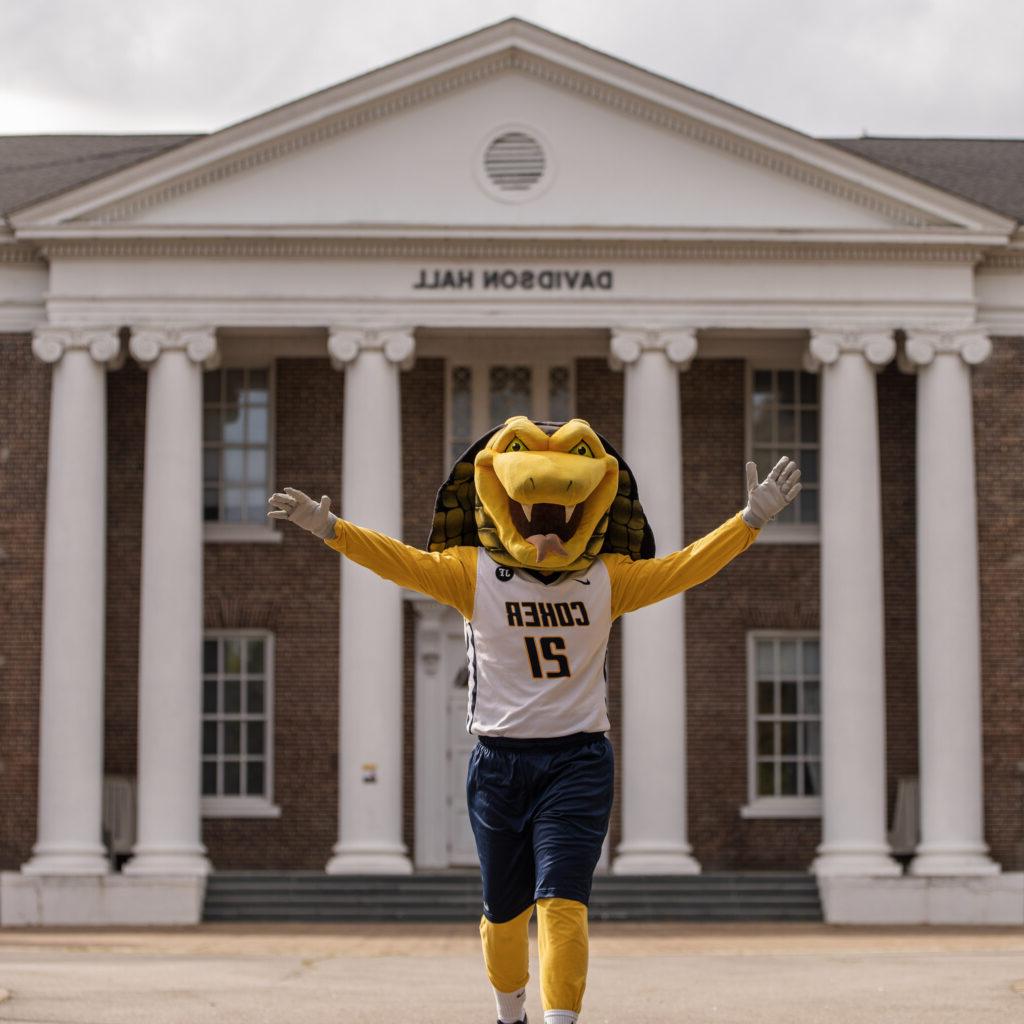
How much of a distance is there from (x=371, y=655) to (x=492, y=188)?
5.50 meters

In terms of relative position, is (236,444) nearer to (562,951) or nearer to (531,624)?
(531,624)

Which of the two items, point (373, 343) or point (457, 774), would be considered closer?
point (373, 343)

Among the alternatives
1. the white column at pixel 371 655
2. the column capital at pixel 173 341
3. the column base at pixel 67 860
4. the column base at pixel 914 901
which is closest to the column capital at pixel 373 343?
the white column at pixel 371 655

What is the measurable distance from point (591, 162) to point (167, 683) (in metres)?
7.63

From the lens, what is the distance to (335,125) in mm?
25703

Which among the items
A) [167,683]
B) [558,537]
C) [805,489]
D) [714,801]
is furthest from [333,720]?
[558,537]

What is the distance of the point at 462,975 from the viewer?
1606 cm

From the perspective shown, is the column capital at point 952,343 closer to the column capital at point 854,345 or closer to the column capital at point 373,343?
the column capital at point 854,345

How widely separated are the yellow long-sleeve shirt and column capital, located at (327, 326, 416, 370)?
16333 mm

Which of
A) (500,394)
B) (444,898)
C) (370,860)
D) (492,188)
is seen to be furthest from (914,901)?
(492,188)

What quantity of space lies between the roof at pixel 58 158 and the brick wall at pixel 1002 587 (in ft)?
34.8

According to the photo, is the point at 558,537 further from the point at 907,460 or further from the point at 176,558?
the point at 907,460

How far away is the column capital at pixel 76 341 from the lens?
25.5 m

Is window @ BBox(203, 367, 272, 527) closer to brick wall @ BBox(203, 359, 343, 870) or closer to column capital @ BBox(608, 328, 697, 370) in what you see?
brick wall @ BBox(203, 359, 343, 870)
